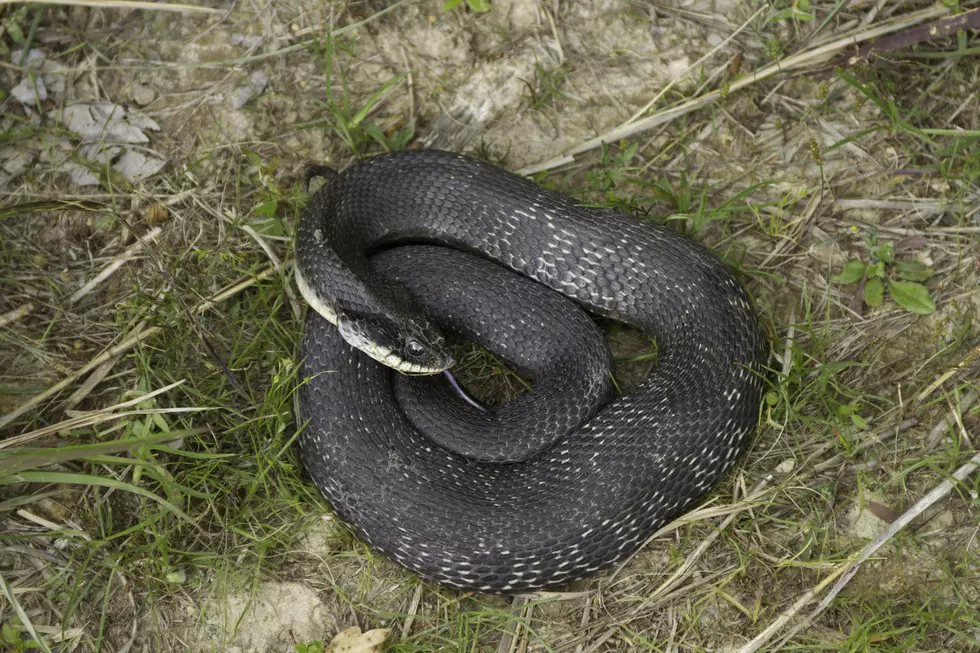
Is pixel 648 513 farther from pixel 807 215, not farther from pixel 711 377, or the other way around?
pixel 807 215

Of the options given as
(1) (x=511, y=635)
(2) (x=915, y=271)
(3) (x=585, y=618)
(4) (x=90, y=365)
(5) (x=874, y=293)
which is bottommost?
(1) (x=511, y=635)

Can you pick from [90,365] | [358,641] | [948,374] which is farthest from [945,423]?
[90,365]

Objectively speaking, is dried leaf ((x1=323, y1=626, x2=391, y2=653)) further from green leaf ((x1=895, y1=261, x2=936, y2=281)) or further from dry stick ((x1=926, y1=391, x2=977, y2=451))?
green leaf ((x1=895, y1=261, x2=936, y2=281))

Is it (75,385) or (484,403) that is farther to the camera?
(484,403)

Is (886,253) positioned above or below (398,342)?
above

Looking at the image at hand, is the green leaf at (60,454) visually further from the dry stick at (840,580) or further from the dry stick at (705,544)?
the dry stick at (840,580)

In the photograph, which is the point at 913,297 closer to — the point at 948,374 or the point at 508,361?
the point at 948,374

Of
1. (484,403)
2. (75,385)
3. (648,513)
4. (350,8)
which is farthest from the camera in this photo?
(350,8)

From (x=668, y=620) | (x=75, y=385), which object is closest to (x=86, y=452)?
(x=75, y=385)
